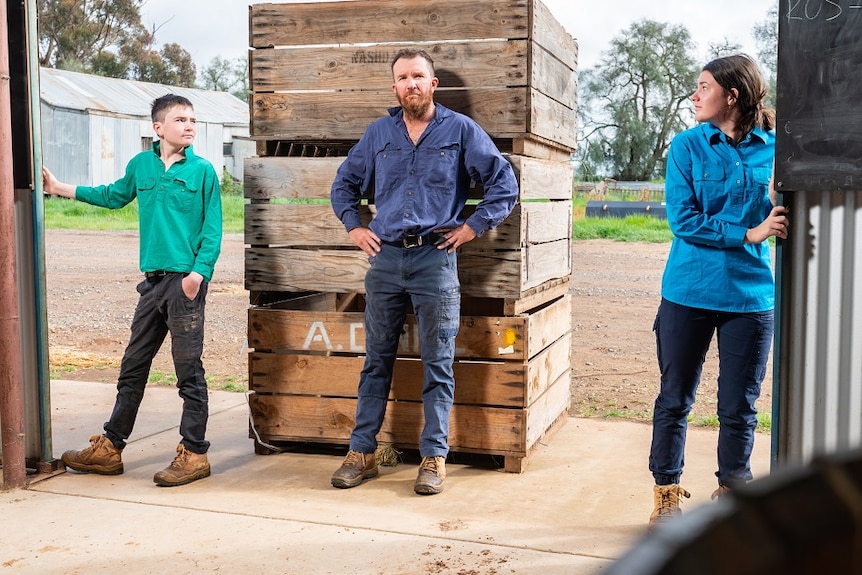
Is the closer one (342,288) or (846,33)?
(846,33)

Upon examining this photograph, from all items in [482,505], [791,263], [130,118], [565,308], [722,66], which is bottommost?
[482,505]

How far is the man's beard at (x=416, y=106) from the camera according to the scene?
15.5 feet

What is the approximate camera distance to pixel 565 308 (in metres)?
6.06

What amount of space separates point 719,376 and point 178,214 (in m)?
2.60

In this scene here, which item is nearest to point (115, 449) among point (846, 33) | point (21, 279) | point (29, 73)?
point (21, 279)

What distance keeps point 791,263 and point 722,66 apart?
854 mm

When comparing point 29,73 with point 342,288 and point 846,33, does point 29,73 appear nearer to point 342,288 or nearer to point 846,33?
point 342,288

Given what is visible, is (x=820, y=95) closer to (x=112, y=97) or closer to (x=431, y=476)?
(x=431, y=476)

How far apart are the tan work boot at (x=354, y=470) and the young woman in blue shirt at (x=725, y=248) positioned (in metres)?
1.56

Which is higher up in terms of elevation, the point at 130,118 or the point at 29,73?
the point at 130,118

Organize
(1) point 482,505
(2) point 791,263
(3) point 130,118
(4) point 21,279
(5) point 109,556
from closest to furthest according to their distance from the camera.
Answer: (2) point 791,263 < (5) point 109,556 < (1) point 482,505 < (4) point 21,279 < (3) point 130,118

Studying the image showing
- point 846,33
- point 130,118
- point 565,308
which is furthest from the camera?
point 130,118

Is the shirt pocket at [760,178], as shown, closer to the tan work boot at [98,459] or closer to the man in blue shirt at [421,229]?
the man in blue shirt at [421,229]

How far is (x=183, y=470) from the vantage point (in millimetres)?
4812
